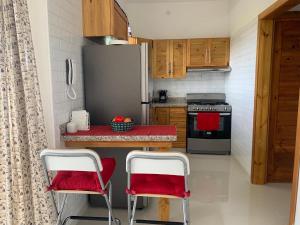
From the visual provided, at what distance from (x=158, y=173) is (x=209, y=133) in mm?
3209

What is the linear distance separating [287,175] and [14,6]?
3.70 metres

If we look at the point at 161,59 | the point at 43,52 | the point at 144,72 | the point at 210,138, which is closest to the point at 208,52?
the point at 161,59

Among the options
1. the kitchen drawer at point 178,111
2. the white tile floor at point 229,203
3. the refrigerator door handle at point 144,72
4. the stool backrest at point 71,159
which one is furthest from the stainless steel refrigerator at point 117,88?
the kitchen drawer at point 178,111

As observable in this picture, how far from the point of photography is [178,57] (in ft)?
15.7

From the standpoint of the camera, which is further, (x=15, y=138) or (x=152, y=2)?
(x=152, y=2)

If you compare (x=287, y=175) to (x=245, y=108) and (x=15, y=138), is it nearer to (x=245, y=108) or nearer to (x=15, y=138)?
(x=245, y=108)

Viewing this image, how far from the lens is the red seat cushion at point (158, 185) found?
5.38ft

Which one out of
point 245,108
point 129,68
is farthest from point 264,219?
point 129,68

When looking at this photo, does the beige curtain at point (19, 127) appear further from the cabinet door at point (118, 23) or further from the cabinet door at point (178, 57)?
the cabinet door at point (178, 57)

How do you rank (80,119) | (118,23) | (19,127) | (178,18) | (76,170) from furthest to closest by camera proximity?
1. (178,18)
2. (118,23)
3. (80,119)
4. (19,127)
5. (76,170)

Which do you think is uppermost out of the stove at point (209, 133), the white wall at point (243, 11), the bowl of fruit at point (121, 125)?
the white wall at point (243, 11)

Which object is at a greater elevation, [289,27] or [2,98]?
[289,27]

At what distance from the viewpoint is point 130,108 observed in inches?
108

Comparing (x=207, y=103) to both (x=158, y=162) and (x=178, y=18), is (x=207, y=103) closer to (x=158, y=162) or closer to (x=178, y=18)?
(x=178, y=18)
